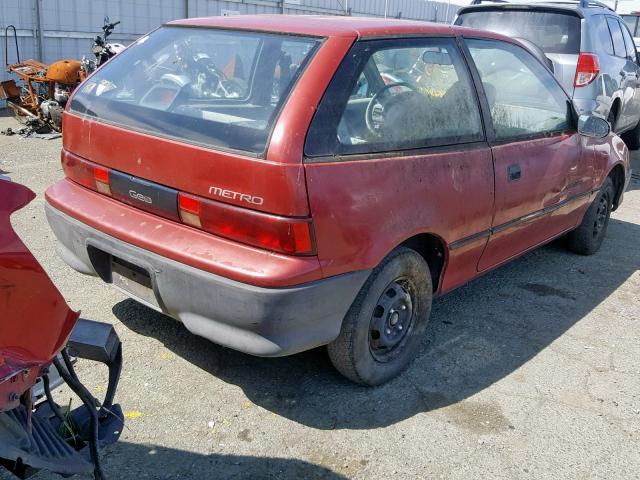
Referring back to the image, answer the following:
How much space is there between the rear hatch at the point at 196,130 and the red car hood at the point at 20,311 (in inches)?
36.8

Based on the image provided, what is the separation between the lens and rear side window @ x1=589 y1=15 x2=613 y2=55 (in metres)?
7.45

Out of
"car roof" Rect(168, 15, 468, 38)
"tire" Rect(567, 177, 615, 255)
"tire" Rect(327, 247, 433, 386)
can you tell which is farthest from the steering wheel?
"tire" Rect(567, 177, 615, 255)

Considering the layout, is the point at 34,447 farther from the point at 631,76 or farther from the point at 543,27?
the point at 631,76

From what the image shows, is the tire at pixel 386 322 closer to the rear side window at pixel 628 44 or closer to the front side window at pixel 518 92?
the front side window at pixel 518 92

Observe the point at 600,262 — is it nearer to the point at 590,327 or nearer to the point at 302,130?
the point at 590,327

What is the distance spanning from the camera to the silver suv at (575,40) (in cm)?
715

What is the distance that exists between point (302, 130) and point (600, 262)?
369 centimetres

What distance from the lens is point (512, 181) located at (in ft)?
12.5

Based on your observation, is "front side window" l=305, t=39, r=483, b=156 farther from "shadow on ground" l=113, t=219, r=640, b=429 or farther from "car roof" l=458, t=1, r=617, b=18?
"car roof" l=458, t=1, r=617, b=18

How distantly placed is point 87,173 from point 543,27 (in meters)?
5.84

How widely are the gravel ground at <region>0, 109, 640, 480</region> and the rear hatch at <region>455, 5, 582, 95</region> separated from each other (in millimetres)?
3615

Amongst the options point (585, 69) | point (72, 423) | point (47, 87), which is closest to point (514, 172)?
point (72, 423)

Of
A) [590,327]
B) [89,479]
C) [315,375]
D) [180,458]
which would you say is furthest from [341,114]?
[590,327]

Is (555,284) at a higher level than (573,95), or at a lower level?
lower
